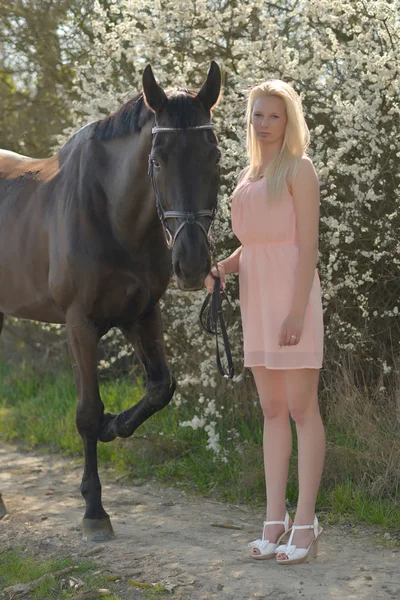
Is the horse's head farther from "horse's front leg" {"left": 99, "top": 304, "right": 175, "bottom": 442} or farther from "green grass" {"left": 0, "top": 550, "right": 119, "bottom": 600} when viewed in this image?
"green grass" {"left": 0, "top": 550, "right": 119, "bottom": 600}

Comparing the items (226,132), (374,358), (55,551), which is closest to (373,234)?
(374,358)

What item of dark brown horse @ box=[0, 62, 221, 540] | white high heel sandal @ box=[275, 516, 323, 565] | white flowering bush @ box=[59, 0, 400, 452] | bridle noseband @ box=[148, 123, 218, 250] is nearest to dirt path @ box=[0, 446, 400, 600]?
white high heel sandal @ box=[275, 516, 323, 565]

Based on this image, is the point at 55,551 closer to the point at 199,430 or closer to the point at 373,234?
the point at 199,430

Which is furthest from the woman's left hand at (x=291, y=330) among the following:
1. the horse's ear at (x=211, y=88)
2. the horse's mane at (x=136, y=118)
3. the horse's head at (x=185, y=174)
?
the horse's ear at (x=211, y=88)

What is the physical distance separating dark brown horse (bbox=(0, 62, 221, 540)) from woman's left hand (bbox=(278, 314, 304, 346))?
1.31 feet

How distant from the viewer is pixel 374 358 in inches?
226

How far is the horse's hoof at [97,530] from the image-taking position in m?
4.44

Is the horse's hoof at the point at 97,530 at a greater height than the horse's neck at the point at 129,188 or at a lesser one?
lesser

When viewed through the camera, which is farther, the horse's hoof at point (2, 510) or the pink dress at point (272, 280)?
the horse's hoof at point (2, 510)

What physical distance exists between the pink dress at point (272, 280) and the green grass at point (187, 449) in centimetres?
118

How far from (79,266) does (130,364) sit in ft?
12.3

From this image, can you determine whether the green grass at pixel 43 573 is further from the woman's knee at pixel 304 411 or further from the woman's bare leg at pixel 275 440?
the woman's knee at pixel 304 411

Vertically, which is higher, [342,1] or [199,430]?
[342,1]

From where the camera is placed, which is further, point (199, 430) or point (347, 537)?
point (199, 430)
